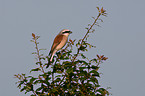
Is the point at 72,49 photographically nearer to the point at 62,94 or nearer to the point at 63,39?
the point at 62,94

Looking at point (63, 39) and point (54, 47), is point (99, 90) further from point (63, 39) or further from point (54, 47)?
point (63, 39)

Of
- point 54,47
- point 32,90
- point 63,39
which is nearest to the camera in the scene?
point 32,90

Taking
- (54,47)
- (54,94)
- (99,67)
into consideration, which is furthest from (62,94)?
(54,47)

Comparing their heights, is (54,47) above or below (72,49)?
above

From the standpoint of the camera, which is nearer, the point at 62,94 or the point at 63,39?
the point at 62,94

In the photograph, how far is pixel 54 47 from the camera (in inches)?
332

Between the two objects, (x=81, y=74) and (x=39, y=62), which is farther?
(x=39, y=62)

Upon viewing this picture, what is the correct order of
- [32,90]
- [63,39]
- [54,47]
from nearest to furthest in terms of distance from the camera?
[32,90], [54,47], [63,39]

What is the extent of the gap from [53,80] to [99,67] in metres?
1.17

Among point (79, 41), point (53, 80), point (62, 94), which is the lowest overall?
point (62, 94)

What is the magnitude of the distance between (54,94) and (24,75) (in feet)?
2.86

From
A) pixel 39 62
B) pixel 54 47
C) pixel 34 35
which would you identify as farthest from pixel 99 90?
pixel 54 47

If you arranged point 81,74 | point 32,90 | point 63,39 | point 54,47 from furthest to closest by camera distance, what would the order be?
1. point 63,39
2. point 54,47
3. point 32,90
4. point 81,74

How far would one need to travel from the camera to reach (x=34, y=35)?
239 inches
